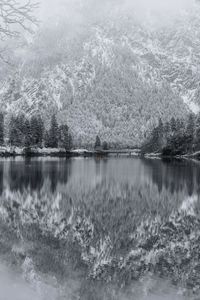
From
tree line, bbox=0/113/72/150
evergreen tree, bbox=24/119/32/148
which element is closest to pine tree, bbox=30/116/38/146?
tree line, bbox=0/113/72/150

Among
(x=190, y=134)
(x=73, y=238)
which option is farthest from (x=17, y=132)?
(x=73, y=238)

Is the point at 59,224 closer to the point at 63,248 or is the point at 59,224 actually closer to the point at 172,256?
the point at 63,248

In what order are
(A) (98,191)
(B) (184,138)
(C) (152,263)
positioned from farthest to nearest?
1. (B) (184,138)
2. (A) (98,191)
3. (C) (152,263)

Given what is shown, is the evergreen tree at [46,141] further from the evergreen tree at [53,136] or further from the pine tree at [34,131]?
the pine tree at [34,131]

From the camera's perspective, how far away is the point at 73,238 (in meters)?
14.5

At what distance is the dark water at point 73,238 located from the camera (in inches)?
372

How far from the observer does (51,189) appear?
29.2 m

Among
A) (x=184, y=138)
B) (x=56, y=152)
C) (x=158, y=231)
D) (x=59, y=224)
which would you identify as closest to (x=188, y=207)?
(x=158, y=231)

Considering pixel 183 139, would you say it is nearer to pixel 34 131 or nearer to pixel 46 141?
pixel 46 141

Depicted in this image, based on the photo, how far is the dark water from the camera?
944 cm

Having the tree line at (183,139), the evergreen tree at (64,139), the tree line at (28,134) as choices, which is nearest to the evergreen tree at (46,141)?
the tree line at (28,134)

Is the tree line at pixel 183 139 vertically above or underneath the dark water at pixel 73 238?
above

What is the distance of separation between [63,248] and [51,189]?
1648 cm

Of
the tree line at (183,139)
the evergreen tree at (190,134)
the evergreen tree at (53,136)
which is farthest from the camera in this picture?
the evergreen tree at (53,136)
